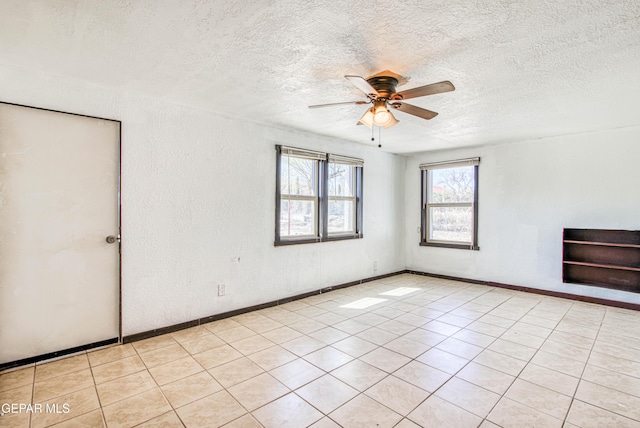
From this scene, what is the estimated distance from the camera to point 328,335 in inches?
127

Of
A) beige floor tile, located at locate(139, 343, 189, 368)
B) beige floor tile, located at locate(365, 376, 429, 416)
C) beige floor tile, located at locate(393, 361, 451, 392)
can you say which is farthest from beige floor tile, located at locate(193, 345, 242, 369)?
beige floor tile, located at locate(393, 361, 451, 392)

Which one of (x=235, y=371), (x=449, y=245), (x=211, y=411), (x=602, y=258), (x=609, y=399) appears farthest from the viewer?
(x=449, y=245)

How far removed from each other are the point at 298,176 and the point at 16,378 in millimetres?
3426

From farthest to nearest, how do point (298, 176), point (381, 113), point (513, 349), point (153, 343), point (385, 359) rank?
point (298, 176) < point (153, 343) < point (513, 349) < point (385, 359) < point (381, 113)

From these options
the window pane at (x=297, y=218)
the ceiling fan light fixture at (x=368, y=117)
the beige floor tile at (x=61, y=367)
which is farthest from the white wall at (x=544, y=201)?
the beige floor tile at (x=61, y=367)

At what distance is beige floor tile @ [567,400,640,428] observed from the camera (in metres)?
1.92

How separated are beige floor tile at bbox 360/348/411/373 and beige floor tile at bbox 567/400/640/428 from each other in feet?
3.61

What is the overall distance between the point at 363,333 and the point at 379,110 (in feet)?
7.17

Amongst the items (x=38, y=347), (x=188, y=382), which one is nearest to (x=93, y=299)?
(x=38, y=347)

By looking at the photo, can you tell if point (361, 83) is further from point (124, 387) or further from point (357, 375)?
point (124, 387)

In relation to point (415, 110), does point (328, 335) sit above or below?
below

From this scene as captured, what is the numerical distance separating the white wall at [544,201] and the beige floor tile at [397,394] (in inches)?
143

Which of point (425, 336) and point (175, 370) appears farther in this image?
point (425, 336)

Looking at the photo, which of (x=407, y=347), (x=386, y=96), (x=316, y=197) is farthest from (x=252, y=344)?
(x=386, y=96)
